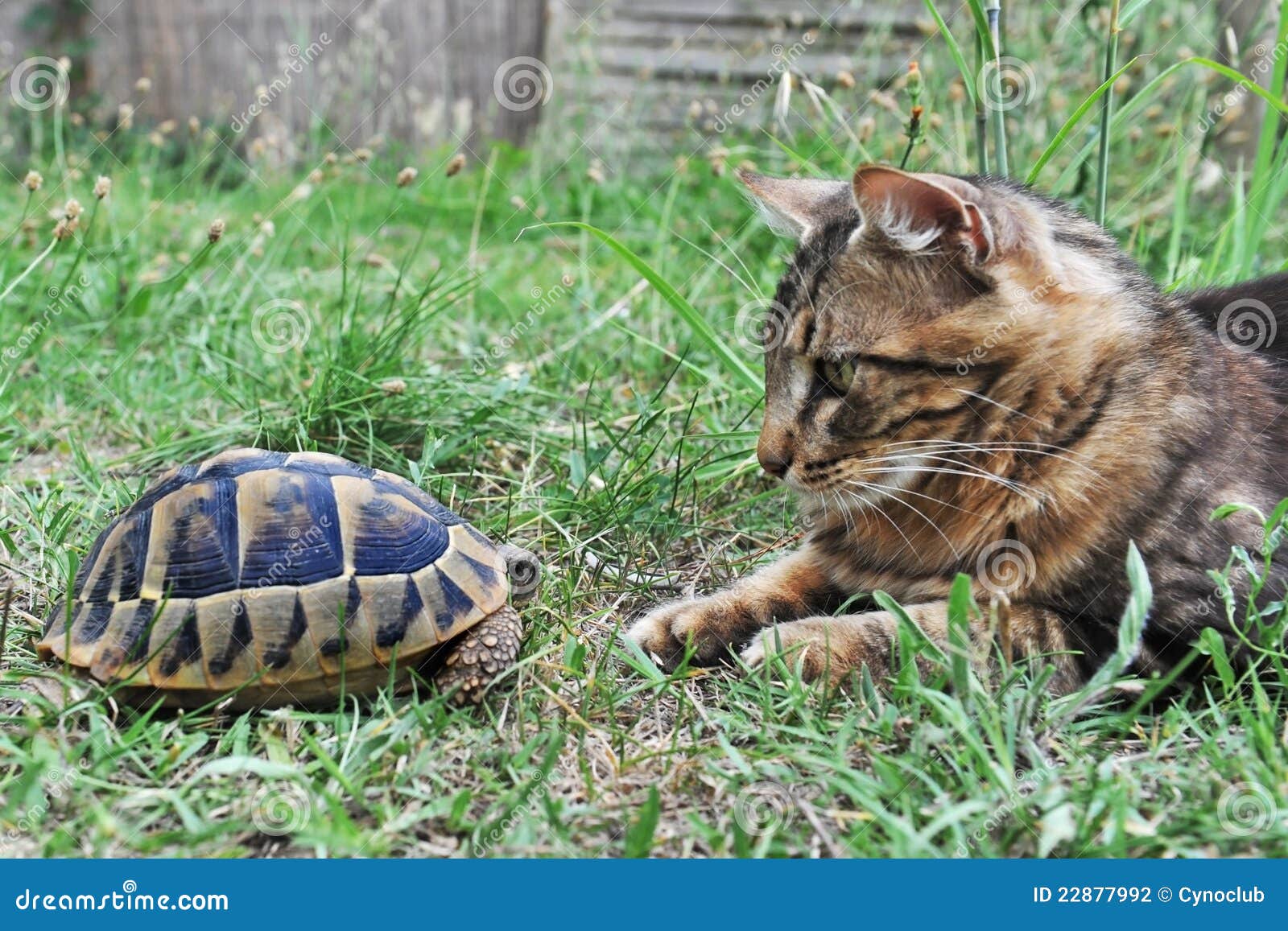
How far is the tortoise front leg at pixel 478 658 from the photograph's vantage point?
189 centimetres

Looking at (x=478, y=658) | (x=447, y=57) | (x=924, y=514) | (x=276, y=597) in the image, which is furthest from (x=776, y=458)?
(x=447, y=57)

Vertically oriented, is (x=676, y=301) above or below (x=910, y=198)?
below

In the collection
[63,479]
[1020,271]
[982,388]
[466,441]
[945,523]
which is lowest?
[63,479]

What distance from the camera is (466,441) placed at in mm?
2764

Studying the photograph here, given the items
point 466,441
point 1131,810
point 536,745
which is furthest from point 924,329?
point 466,441

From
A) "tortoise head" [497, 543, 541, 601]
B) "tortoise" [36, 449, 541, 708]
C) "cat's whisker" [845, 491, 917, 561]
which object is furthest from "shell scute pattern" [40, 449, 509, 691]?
"cat's whisker" [845, 491, 917, 561]

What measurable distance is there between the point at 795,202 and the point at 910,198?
1.59 feet

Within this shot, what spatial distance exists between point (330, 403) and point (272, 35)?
5.78 metres

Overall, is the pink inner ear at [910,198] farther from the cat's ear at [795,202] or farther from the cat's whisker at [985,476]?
the cat's whisker at [985,476]

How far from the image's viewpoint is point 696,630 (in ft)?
6.96

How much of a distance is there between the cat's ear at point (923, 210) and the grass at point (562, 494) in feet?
1.90

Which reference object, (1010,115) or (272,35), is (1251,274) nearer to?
(1010,115)

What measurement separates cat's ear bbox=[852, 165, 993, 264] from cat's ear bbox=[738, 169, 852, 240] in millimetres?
292

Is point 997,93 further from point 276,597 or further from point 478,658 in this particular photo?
point 276,597
